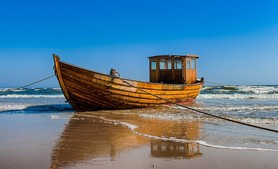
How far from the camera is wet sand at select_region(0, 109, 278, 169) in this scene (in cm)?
391

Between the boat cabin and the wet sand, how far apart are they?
A: 27.9 ft

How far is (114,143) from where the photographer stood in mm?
5312

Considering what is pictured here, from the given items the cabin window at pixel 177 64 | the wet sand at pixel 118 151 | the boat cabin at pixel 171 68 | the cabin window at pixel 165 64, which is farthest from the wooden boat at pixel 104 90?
the wet sand at pixel 118 151

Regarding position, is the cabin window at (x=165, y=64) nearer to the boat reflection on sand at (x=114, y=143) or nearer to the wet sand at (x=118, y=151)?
the boat reflection on sand at (x=114, y=143)

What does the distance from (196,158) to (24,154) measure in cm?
257

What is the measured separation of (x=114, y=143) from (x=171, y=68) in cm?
1033

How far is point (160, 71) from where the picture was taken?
15.4 metres

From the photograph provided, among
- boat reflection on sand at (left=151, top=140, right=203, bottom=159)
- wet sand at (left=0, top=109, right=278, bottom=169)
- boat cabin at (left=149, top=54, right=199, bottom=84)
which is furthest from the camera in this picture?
boat cabin at (left=149, top=54, right=199, bottom=84)

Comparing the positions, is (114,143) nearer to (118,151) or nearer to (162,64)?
(118,151)

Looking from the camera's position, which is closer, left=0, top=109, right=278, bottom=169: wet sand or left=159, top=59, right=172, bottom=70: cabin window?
left=0, top=109, right=278, bottom=169: wet sand

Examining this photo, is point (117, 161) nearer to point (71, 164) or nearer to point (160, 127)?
point (71, 164)

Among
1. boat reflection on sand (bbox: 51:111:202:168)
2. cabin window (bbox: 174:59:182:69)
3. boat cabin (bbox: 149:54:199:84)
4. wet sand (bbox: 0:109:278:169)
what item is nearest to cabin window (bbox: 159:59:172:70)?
boat cabin (bbox: 149:54:199:84)

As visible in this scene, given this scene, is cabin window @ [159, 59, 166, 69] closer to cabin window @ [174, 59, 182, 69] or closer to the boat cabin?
the boat cabin

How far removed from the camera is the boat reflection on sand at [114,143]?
4.28m
